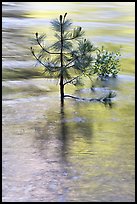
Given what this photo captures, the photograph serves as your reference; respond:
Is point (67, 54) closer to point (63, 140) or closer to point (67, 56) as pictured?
point (67, 56)

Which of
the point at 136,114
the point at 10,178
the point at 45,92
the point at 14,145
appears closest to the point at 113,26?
the point at 45,92

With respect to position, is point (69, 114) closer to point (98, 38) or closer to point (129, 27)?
point (98, 38)

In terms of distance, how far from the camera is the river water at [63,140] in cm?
246

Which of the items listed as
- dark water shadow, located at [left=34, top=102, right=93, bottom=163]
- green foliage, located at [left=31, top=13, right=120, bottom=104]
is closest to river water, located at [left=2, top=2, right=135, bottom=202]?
dark water shadow, located at [left=34, top=102, right=93, bottom=163]

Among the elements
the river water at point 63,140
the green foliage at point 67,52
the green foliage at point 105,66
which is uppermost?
the green foliage at point 67,52

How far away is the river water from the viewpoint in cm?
246

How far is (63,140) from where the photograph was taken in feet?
10.3

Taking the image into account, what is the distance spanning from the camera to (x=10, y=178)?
2.57 meters

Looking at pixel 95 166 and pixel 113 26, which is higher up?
pixel 113 26

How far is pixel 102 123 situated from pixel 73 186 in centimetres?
103

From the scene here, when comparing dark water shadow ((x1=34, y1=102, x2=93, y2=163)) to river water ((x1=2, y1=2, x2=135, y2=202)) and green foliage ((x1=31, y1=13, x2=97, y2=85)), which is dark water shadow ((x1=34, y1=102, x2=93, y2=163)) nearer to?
river water ((x1=2, y1=2, x2=135, y2=202))

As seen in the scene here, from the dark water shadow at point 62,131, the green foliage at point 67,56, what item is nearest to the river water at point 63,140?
the dark water shadow at point 62,131

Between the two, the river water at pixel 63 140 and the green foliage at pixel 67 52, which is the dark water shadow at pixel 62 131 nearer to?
the river water at pixel 63 140

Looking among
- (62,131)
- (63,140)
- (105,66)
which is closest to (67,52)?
(105,66)
